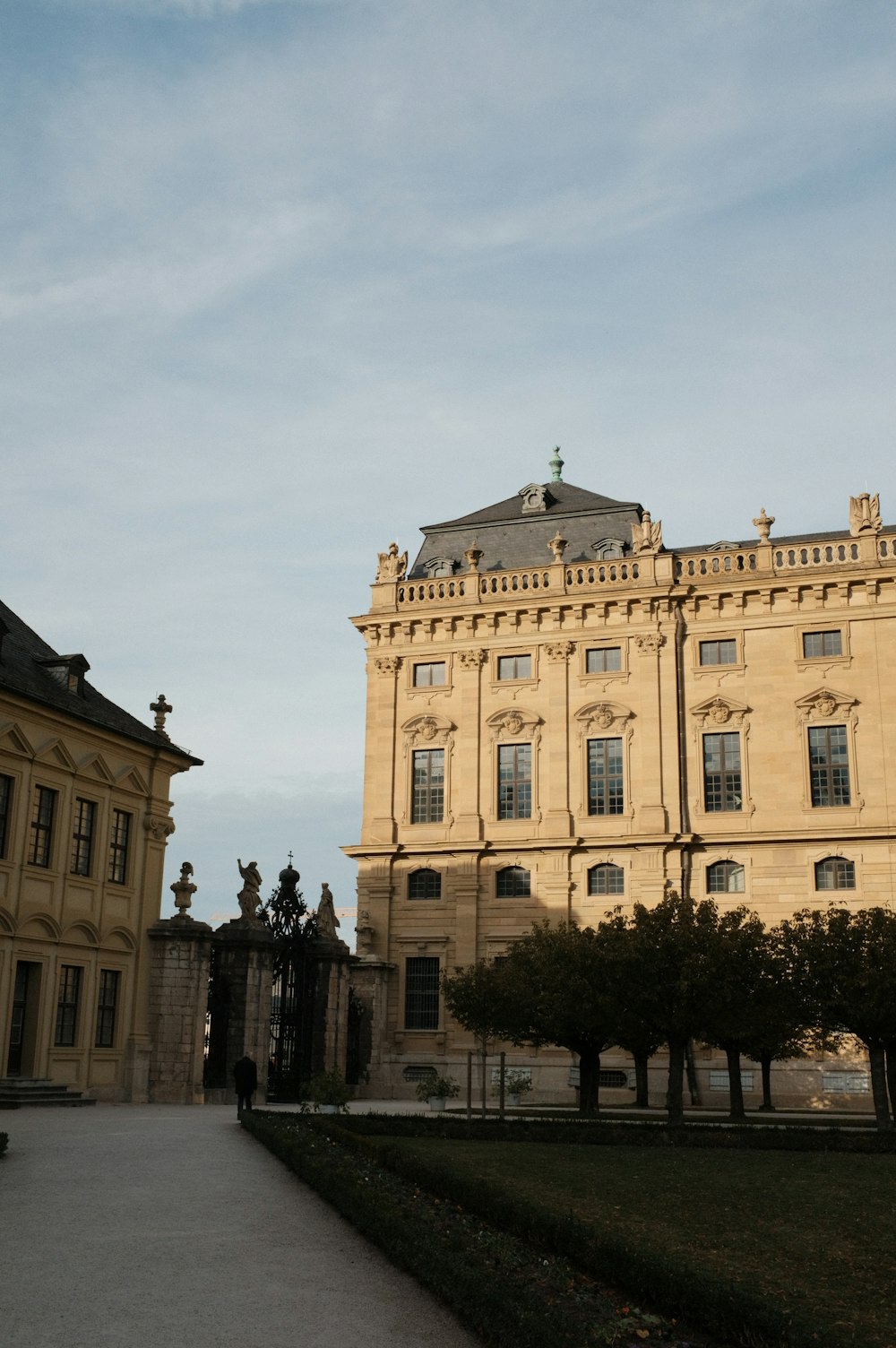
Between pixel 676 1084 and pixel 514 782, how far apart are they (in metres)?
21.9

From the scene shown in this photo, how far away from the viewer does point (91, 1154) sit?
18453mm

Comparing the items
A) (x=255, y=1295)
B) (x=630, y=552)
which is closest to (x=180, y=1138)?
(x=255, y=1295)

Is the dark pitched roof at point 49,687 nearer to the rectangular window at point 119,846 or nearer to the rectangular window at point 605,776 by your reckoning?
the rectangular window at point 119,846

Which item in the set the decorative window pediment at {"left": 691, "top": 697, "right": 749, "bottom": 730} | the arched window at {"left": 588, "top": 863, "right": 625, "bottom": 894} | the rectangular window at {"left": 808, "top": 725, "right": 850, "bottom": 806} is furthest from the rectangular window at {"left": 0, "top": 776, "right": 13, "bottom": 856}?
the rectangular window at {"left": 808, "top": 725, "right": 850, "bottom": 806}

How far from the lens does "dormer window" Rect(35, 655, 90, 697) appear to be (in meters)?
34.7

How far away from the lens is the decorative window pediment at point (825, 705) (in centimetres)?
4631

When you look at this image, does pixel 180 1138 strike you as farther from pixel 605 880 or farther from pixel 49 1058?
pixel 605 880

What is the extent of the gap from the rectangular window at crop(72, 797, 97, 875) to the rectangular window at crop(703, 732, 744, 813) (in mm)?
22937

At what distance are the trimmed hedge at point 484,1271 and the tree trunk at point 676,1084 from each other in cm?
1416

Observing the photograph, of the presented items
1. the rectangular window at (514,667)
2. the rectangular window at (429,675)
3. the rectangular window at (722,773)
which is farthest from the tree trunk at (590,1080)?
the rectangular window at (429,675)

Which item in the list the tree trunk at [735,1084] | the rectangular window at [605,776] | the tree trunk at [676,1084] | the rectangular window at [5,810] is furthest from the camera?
the rectangular window at [605,776]

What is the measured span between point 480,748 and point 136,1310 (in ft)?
137

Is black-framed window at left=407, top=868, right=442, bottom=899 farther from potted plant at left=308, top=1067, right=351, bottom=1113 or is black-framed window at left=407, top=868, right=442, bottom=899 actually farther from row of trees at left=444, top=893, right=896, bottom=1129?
potted plant at left=308, top=1067, right=351, bottom=1113

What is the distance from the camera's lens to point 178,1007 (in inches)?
Result: 1340
